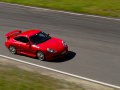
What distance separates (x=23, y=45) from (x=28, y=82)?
676cm

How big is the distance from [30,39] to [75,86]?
6780 millimetres

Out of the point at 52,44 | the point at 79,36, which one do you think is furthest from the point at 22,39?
the point at 79,36

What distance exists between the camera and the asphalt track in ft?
67.3

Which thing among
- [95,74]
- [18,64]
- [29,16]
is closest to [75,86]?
[95,74]

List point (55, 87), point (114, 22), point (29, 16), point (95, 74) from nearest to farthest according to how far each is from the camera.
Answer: point (55, 87) → point (95, 74) → point (114, 22) → point (29, 16)

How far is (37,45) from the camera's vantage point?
22.6 metres

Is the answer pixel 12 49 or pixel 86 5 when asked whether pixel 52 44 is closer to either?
pixel 12 49

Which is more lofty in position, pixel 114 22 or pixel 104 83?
pixel 114 22

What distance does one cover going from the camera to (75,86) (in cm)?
1725

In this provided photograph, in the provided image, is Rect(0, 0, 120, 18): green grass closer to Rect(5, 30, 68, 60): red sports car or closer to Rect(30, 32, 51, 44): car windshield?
Rect(30, 32, 51, 44): car windshield

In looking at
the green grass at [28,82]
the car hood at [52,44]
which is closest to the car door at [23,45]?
the car hood at [52,44]

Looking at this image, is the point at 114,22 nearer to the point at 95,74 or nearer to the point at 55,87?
the point at 95,74

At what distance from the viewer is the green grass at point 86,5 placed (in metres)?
31.7

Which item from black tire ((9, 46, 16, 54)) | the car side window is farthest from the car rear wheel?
black tire ((9, 46, 16, 54))
